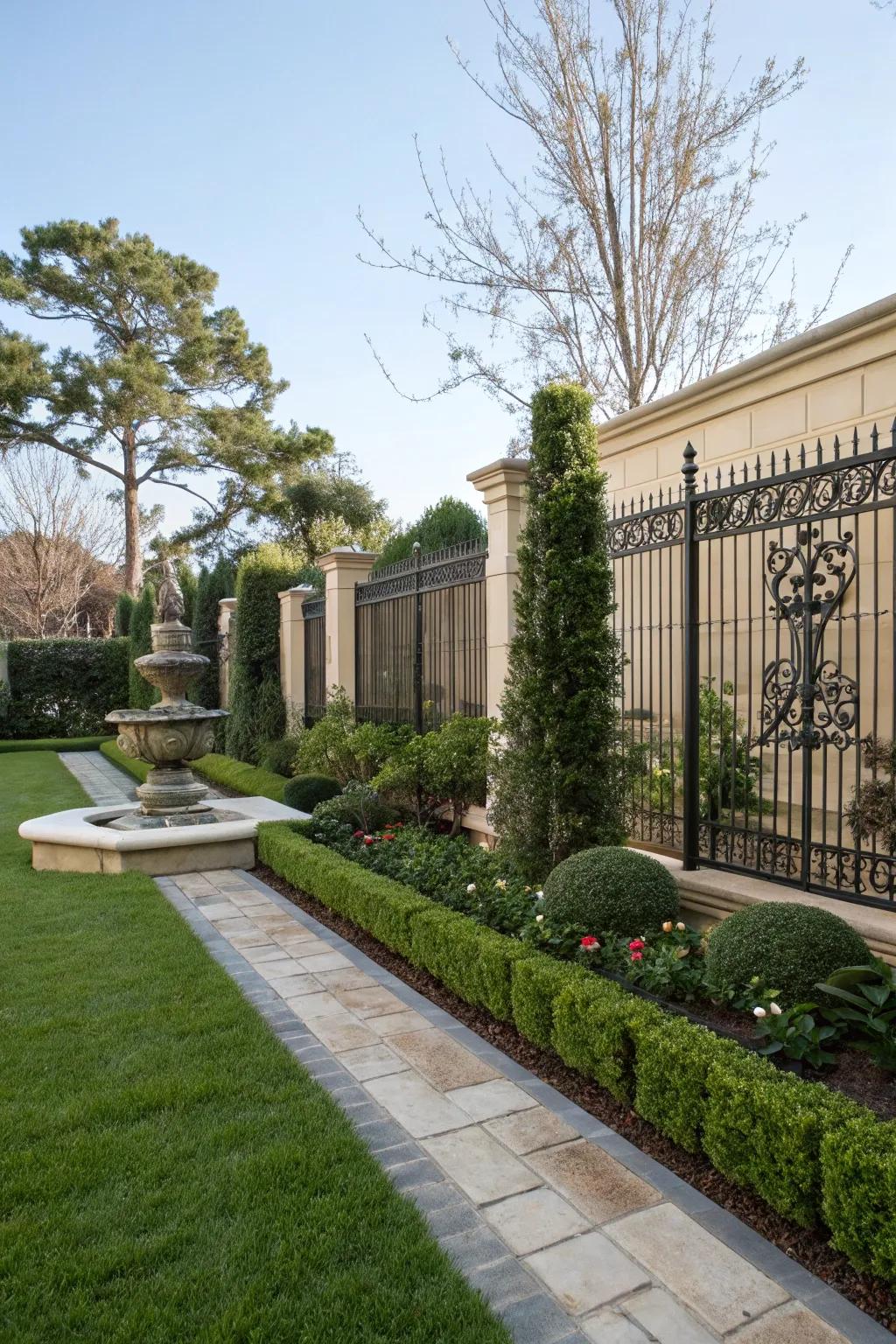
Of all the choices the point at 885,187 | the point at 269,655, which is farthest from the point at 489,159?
the point at 269,655

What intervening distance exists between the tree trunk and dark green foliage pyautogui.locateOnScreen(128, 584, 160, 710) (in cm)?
450

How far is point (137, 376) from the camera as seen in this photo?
23094 mm

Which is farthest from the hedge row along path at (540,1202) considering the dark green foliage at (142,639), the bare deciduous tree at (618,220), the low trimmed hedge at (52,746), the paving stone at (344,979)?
the low trimmed hedge at (52,746)

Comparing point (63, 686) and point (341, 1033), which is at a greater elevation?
point (63, 686)

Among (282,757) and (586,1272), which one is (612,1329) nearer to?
(586,1272)

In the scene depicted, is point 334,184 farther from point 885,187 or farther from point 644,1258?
point 644,1258

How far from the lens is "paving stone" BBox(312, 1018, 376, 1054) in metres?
3.68

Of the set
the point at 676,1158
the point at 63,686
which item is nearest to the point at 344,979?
the point at 676,1158

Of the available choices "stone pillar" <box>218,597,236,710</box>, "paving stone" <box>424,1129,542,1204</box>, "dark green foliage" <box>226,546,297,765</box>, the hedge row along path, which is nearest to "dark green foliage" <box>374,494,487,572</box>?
"dark green foliage" <box>226,546,297,765</box>

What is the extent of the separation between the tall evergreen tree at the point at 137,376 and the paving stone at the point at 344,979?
22.1 m

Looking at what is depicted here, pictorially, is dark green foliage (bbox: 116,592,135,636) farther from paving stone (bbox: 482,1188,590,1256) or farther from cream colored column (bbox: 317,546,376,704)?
paving stone (bbox: 482,1188,590,1256)

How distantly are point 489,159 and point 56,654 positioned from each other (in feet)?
54.4

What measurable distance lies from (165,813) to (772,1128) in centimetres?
694

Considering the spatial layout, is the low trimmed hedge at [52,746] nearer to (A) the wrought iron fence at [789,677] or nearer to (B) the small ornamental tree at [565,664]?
(B) the small ornamental tree at [565,664]
